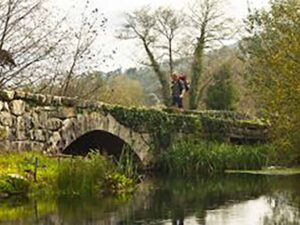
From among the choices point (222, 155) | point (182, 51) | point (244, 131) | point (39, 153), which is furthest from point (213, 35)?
point (39, 153)

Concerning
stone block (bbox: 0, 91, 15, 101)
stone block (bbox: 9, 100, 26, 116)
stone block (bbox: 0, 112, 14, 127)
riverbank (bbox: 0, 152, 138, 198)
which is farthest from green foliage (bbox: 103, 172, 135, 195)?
stone block (bbox: 0, 91, 15, 101)

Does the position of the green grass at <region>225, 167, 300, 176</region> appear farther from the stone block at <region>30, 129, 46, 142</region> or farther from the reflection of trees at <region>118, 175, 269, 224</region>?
the stone block at <region>30, 129, 46, 142</region>

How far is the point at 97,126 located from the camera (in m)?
27.0

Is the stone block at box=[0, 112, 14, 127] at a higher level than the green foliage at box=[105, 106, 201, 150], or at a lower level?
lower

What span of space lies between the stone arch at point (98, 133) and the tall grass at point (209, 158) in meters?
0.96

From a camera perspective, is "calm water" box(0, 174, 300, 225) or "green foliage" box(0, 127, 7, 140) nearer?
"calm water" box(0, 174, 300, 225)

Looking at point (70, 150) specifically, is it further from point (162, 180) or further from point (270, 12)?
point (270, 12)

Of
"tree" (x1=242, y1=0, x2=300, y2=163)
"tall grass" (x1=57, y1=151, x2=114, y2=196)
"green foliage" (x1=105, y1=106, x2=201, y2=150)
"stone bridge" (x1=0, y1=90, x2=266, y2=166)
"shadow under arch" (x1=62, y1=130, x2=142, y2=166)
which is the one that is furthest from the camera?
"green foliage" (x1=105, y1=106, x2=201, y2=150)

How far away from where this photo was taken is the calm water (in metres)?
14.2

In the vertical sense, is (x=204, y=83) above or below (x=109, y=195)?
above

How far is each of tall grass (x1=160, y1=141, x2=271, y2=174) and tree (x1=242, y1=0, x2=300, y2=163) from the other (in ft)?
17.4

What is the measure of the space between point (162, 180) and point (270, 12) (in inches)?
242

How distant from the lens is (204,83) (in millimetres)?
53875

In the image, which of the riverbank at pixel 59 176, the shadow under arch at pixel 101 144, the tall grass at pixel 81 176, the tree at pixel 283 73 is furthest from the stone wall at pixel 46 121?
the tree at pixel 283 73
